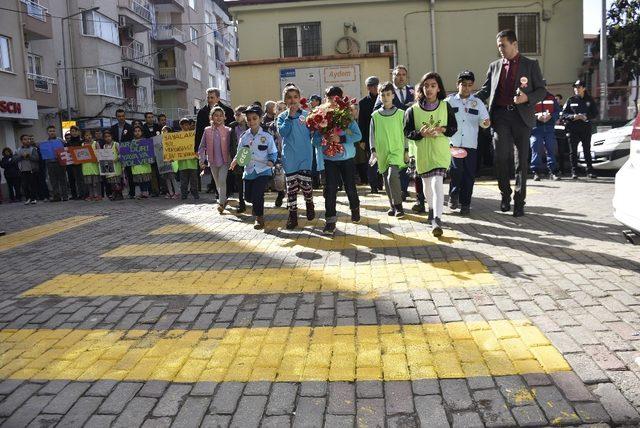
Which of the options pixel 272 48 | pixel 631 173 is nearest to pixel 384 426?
pixel 631 173

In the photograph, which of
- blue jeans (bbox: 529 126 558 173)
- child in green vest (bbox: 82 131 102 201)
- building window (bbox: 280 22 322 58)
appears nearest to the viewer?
blue jeans (bbox: 529 126 558 173)

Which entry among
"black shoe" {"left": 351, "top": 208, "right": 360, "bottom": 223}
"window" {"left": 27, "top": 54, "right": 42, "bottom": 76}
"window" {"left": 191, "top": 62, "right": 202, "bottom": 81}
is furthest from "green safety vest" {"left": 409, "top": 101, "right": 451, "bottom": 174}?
"window" {"left": 191, "top": 62, "right": 202, "bottom": 81}

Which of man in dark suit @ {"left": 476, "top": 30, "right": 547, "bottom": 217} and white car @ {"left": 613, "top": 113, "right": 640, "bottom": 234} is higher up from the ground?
man in dark suit @ {"left": 476, "top": 30, "right": 547, "bottom": 217}

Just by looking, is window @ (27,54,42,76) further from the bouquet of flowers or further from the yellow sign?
the bouquet of flowers

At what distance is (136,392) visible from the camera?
3.16m

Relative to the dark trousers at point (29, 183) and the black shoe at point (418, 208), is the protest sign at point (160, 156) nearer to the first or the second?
the dark trousers at point (29, 183)

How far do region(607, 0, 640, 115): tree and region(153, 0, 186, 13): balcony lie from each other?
3355 cm

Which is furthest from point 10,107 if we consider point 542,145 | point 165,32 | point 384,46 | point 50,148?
point 165,32

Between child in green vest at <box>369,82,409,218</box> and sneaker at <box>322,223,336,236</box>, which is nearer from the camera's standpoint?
sneaker at <box>322,223,336,236</box>

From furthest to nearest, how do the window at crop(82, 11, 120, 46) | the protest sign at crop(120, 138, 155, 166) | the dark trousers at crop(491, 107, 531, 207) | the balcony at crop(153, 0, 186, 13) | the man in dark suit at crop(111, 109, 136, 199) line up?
the balcony at crop(153, 0, 186, 13) < the window at crop(82, 11, 120, 46) < the man in dark suit at crop(111, 109, 136, 199) < the protest sign at crop(120, 138, 155, 166) < the dark trousers at crop(491, 107, 531, 207)

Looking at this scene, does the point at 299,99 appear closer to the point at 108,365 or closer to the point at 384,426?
the point at 108,365

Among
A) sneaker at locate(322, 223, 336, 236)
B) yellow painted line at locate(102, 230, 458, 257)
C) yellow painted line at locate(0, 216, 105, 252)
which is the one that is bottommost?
yellow painted line at locate(0, 216, 105, 252)

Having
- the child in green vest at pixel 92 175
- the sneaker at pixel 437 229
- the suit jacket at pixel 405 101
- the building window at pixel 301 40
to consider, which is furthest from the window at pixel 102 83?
the sneaker at pixel 437 229

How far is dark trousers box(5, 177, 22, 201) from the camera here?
18141 mm
